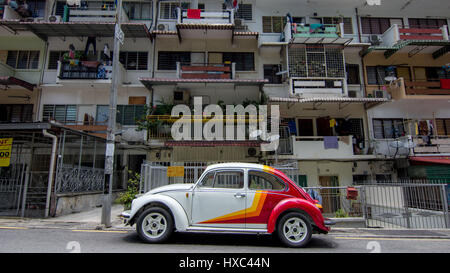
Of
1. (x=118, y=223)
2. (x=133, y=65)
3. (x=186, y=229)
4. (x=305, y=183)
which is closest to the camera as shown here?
(x=186, y=229)

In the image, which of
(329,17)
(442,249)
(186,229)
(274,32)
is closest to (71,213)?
(186,229)

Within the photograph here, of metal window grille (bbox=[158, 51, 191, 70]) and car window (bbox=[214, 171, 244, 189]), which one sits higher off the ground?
metal window grille (bbox=[158, 51, 191, 70])

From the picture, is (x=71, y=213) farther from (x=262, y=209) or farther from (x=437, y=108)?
(x=437, y=108)

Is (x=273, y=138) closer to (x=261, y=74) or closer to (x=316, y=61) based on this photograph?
(x=261, y=74)

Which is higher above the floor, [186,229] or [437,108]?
[437,108]

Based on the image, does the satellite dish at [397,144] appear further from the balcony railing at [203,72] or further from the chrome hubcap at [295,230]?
the chrome hubcap at [295,230]

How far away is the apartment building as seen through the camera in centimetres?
1602

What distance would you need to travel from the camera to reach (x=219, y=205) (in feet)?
18.9

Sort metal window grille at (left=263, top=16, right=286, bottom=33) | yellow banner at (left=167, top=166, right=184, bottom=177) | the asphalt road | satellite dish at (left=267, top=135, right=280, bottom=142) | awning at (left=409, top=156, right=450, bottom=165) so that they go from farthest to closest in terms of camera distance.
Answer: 1. metal window grille at (left=263, top=16, right=286, bottom=33)
2. satellite dish at (left=267, top=135, right=280, bottom=142)
3. awning at (left=409, top=156, right=450, bottom=165)
4. yellow banner at (left=167, top=166, right=184, bottom=177)
5. the asphalt road

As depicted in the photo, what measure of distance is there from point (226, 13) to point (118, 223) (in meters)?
14.3

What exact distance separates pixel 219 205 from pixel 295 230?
5.94ft

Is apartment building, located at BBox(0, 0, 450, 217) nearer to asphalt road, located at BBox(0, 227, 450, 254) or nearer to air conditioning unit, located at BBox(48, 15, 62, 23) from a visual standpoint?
air conditioning unit, located at BBox(48, 15, 62, 23)

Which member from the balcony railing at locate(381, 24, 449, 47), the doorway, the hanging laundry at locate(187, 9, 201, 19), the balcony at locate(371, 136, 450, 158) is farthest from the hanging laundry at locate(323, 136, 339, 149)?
the hanging laundry at locate(187, 9, 201, 19)

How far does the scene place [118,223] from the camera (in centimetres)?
882
